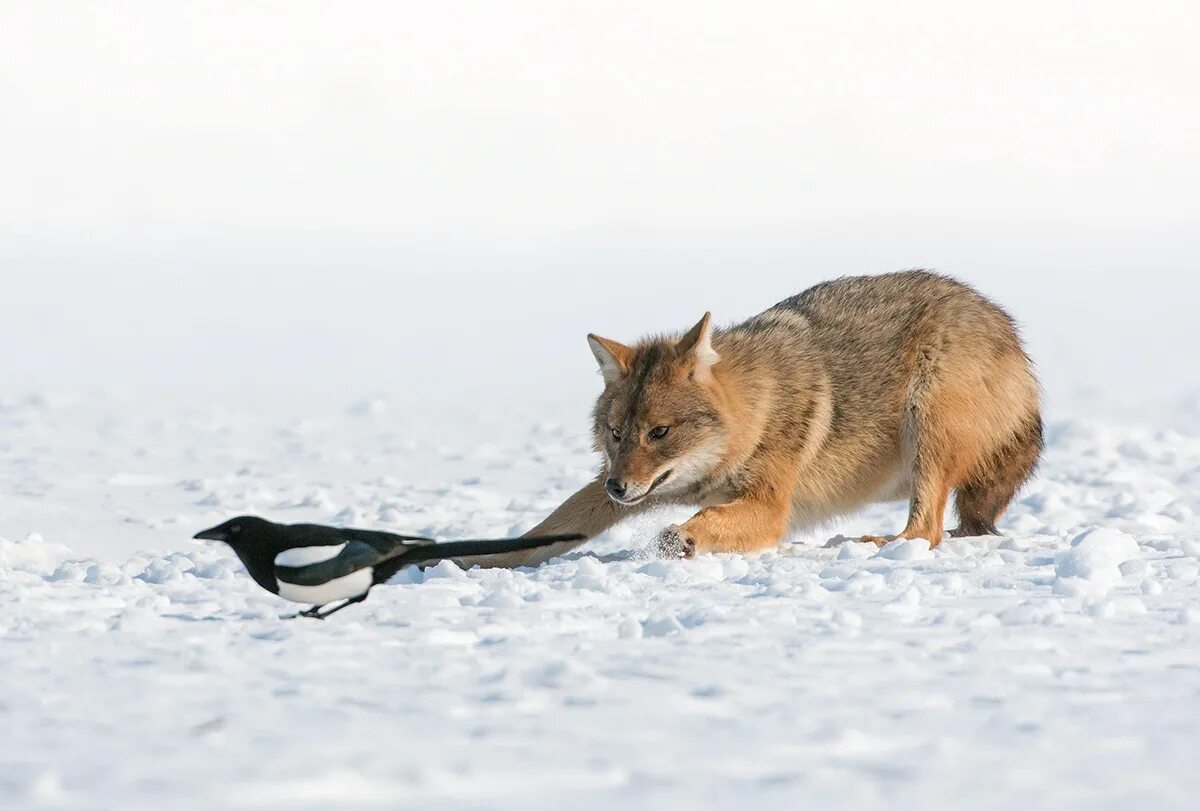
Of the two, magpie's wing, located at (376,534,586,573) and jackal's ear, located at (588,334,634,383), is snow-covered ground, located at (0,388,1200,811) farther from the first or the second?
jackal's ear, located at (588,334,634,383)

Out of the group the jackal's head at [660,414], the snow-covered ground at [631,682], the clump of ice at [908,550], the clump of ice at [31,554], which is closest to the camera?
the snow-covered ground at [631,682]

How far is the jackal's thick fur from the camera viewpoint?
8.07 m

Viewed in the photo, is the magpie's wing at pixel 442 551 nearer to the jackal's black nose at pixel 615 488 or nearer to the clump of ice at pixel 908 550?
the jackal's black nose at pixel 615 488

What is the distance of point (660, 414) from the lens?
8.01 metres

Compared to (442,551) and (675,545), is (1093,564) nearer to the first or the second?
(675,545)

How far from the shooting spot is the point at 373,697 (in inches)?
186

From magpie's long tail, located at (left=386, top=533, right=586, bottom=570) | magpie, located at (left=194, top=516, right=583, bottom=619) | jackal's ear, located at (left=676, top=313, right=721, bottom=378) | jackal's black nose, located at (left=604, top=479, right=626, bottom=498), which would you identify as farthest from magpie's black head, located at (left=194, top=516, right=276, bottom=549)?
jackal's ear, located at (left=676, top=313, right=721, bottom=378)

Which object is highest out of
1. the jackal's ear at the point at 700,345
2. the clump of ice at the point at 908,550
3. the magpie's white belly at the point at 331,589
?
the jackal's ear at the point at 700,345

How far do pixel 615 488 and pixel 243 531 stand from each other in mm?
2374

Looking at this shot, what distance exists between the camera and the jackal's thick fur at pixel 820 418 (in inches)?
318

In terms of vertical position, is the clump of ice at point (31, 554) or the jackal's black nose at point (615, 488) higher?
the jackal's black nose at point (615, 488)

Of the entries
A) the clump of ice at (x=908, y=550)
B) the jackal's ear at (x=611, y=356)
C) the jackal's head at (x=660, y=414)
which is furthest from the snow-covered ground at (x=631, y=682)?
the jackal's ear at (x=611, y=356)

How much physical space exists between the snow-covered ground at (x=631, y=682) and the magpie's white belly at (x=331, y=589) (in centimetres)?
12

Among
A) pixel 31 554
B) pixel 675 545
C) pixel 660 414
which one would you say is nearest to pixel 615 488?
pixel 675 545
